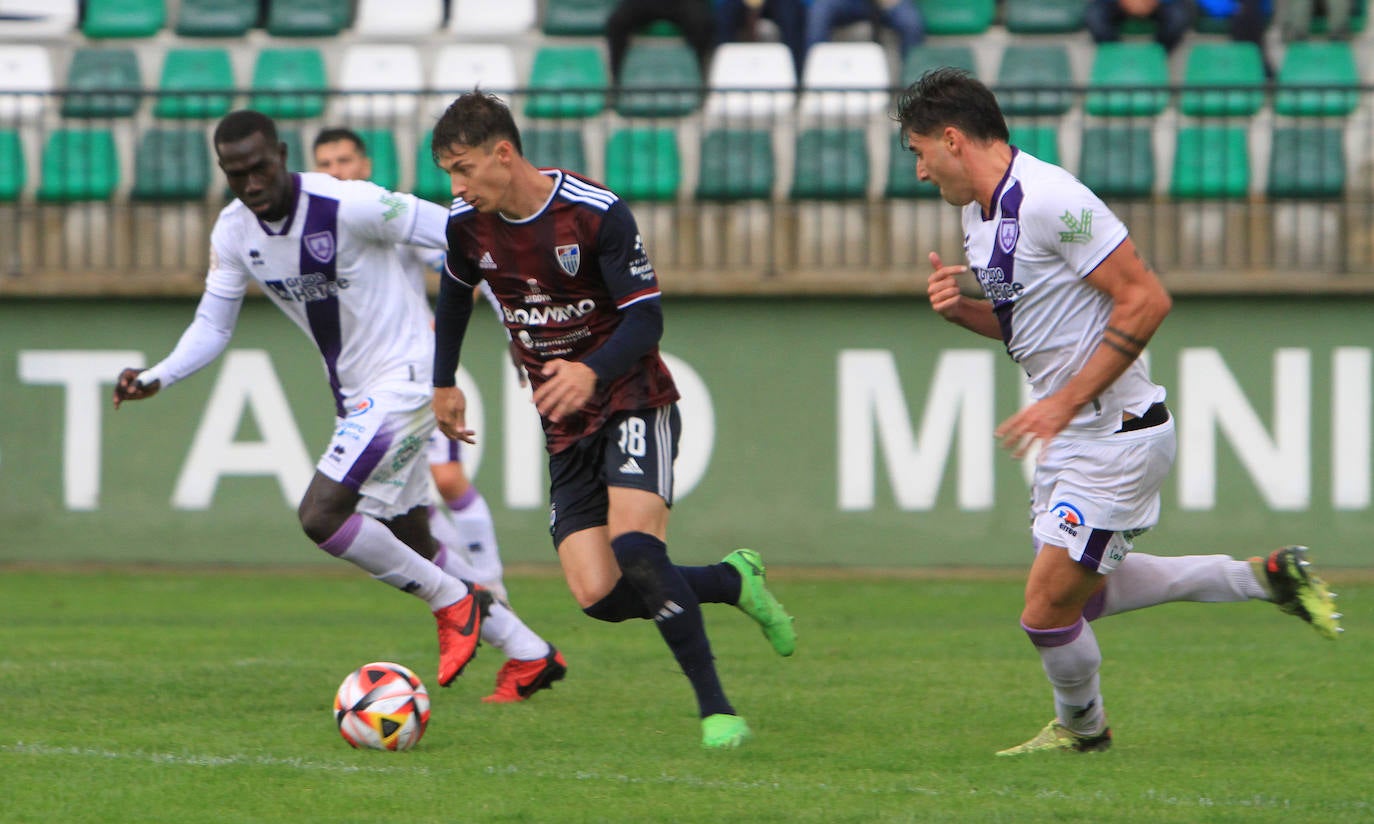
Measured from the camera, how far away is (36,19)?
1568 centimetres

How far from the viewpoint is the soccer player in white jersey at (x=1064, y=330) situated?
523 cm

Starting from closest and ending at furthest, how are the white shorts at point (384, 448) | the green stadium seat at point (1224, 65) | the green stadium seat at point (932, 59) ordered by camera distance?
the white shorts at point (384, 448), the green stadium seat at point (1224, 65), the green stadium seat at point (932, 59)

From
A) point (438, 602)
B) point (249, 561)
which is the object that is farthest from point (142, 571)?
point (438, 602)

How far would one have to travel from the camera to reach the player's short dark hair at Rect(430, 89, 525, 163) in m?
5.74

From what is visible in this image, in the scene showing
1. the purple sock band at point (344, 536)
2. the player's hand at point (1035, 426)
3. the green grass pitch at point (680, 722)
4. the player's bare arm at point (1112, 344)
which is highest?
the player's bare arm at point (1112, 344)

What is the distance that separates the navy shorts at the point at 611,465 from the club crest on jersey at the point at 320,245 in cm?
147

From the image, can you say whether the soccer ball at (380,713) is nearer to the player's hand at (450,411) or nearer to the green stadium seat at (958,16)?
the player's hand at (450,411)

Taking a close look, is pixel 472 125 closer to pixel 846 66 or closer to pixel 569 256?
pixel 569 256

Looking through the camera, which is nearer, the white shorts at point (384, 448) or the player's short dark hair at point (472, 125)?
the player's short dark hair at point (472, 125)

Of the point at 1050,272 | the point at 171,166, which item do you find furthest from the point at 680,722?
the point at 171,166

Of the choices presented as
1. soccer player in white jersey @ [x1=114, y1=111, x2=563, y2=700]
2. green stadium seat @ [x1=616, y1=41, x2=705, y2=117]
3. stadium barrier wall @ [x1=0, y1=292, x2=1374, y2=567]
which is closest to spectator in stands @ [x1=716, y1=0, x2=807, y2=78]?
green stadium seat @ [x1=616, y1=41, x2=705, y2=117]

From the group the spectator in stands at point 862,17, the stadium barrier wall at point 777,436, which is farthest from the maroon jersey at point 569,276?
the spectator in stands at point 862,17

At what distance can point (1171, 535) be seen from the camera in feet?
38.5

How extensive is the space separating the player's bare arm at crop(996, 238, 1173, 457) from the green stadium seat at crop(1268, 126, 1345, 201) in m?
7.95
